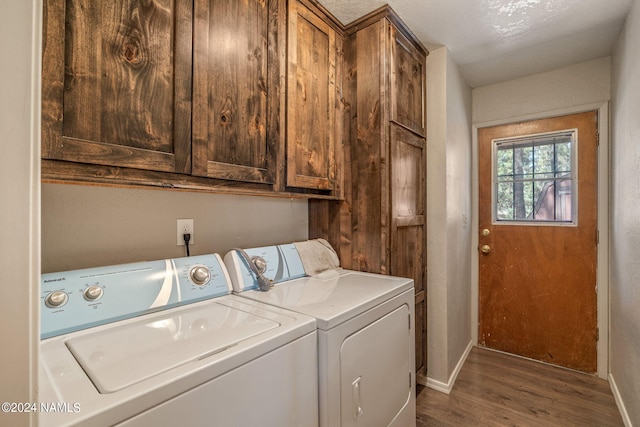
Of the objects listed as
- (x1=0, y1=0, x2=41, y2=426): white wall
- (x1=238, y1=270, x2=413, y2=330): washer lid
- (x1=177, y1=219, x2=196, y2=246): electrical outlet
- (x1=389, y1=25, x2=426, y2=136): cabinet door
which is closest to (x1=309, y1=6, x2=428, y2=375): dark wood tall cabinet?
(x1=389, y1=25, x2=426, y2=136): cabinet door

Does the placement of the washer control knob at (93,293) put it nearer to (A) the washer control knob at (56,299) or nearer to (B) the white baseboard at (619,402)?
(A) the washer control knob at (56,299)

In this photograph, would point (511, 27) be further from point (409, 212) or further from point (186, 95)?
point (186, 95)

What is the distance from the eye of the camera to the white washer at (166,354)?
587 millimetres

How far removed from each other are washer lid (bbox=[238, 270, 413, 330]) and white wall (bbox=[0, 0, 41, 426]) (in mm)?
727

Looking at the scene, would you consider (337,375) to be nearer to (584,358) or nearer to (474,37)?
(474,37)

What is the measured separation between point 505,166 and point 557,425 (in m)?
1.99

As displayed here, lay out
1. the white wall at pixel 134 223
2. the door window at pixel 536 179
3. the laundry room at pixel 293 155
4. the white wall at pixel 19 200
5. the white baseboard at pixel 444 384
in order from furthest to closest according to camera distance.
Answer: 1. the door window at pixel 536 179
2. the white baseboard at pixel 444 384
3. the white wall at pixel 134 223
4. the laundry room at pixel 293 155
5. the white wall at pixel 19 200

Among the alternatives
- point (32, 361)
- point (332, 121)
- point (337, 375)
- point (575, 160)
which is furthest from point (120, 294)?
point (575, 160)

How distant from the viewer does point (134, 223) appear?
122 centimetres

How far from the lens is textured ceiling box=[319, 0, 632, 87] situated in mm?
1664

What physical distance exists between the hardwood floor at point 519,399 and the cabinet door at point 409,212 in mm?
314

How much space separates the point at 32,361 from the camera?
1.38ft

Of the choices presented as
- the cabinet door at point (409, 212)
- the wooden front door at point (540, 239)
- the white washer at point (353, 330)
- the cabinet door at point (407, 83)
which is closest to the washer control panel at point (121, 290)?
the white washer at point (353, 330)

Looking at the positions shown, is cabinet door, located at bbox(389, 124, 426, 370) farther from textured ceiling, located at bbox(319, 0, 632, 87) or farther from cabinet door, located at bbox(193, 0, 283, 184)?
cabinet door, located at bbox(193, 0, 283, 184)
